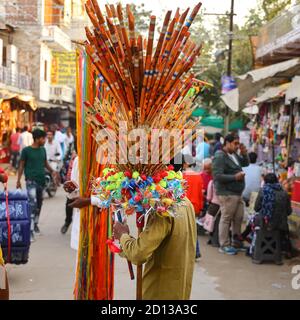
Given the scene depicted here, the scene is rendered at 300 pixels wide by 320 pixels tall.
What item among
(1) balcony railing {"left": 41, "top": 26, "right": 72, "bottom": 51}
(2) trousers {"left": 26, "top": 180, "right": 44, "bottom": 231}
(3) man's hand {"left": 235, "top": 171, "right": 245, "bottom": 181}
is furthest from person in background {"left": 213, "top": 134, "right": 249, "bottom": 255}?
(1) balcony railing {"left": 41, "top": 26, "right": 72, "bottom": 51}

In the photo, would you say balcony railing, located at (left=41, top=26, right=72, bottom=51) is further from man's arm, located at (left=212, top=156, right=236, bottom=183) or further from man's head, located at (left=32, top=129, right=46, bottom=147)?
man's arm, located at (left=212, top=156, right=236, bottom=183)

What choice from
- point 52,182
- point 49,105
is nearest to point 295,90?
point 52,182

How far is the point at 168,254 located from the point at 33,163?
597 cm

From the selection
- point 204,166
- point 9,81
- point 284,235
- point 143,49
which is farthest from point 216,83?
point 143,49

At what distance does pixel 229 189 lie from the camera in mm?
8648

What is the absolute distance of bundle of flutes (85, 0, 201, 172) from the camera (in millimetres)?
3502

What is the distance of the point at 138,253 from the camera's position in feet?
11.0

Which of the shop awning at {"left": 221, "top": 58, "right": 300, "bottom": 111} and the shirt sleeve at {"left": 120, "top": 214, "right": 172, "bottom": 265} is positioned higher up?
the shop awning at {"left": 221, "top": 58, "right": 300, "bottom": 111}

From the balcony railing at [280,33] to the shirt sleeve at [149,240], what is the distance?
5.83 metres

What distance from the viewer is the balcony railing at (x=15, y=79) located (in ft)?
78.2

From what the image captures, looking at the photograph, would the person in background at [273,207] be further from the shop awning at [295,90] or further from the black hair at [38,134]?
the black hair at [38,134]

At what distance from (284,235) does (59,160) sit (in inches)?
311

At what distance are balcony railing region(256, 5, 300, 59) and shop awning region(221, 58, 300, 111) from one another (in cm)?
36

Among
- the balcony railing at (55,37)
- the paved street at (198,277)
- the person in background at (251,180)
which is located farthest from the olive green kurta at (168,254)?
the balcony railing at (55,37)
